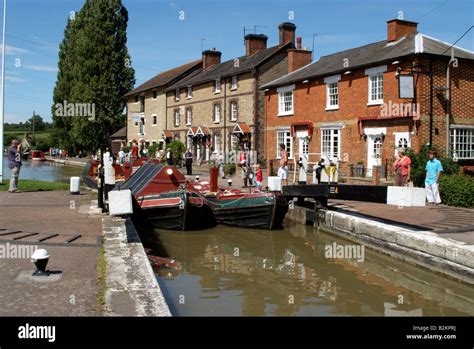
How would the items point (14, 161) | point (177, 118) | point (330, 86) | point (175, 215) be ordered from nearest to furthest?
point (175, 215) → point (14, 161) → point (330, 86) → point (177, 118)

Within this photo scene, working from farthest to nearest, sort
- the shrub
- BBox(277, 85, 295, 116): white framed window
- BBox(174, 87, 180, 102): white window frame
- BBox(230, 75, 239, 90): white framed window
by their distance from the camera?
1. BBox(174, 87, 180, 102): white window frame
2. BBox(230, 75, 239, 90): white framed window
3. BBox(277, 85, 295, 116): white framed window
4. the shrub

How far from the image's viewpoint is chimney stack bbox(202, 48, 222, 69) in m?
44.6

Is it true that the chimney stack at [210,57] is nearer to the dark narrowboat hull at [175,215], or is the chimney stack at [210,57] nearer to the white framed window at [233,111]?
the white framed window at [233,111]

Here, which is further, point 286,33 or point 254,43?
point 254,43

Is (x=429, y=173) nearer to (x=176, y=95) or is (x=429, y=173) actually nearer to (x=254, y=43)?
(x=254, y=43)

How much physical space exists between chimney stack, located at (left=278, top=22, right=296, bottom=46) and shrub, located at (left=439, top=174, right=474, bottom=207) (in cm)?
2201

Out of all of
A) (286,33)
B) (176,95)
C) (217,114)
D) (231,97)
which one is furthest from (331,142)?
(176,95)

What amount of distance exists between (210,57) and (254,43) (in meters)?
7.25

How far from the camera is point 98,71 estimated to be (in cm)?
4897

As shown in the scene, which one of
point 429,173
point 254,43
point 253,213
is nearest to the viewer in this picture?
point 253,213

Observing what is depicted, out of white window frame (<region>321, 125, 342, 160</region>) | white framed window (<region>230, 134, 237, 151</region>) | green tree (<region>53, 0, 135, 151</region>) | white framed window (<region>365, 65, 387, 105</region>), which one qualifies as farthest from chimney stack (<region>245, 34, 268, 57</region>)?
white framed window (<region>365, 65, 387, 105</region>)

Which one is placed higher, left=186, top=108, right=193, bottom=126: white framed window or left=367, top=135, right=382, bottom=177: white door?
left=186, top=108, right=193, bottom=126: white framed window

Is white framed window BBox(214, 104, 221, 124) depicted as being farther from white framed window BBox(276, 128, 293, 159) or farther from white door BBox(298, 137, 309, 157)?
white door BBox(298, 137, 309, 157)
